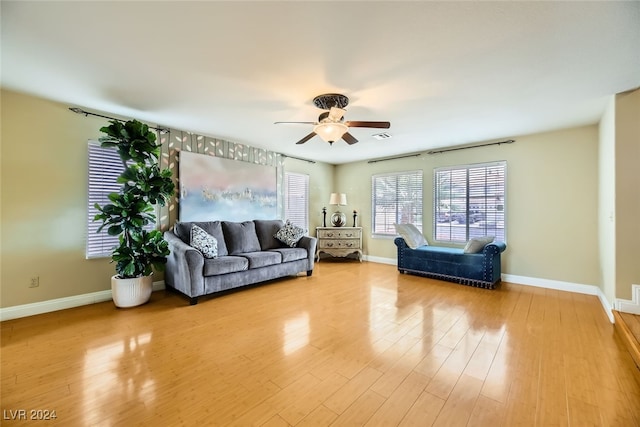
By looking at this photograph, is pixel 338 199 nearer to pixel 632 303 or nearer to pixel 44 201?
pixel 632 303

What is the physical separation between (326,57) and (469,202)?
409cm

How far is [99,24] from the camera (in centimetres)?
185

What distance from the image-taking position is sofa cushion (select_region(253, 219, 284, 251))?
4.94 m

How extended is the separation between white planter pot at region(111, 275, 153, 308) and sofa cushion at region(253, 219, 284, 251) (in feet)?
6.37

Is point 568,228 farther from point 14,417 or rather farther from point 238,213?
point 14,417

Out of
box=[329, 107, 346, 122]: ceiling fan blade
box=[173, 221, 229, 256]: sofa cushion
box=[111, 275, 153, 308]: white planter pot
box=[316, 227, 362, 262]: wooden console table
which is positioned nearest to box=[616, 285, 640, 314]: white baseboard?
box=[329, 107, 346, 122]: ceiling fan blade

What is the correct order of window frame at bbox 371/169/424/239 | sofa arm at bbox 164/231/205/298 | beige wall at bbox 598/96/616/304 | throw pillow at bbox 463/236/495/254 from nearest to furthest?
beige wall at bbox 598/96/616/304
sofa arm at bbox 164/231/205/298
throw pillow at bbox 463/236/495/254
window frame at bbox 371/169/424/239

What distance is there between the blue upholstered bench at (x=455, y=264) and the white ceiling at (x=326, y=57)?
209cm

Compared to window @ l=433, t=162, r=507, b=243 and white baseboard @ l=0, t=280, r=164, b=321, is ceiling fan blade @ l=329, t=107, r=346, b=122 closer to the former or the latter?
window @ l=433, t=162, r=507, b=243

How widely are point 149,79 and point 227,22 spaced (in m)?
1.32

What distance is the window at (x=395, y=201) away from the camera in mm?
5727

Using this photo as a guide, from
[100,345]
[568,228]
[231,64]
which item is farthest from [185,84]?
→ [568,228]

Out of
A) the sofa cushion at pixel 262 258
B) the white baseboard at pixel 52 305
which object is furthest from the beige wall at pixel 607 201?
the white baseboard at pixel 52 305

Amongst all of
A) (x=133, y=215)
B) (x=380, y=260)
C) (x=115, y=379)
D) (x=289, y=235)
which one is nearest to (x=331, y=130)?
(x=289, y=235)
